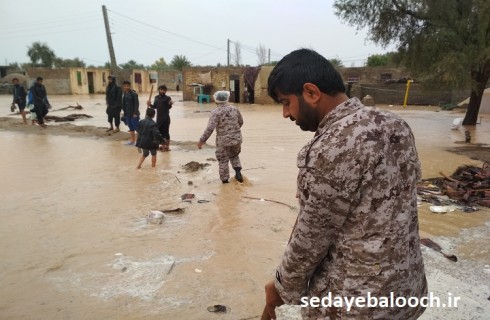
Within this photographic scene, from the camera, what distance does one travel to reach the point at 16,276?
147 inches

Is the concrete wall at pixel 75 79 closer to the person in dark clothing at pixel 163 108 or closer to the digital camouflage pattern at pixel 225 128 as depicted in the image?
the person in dark clothing at pixel 163 108

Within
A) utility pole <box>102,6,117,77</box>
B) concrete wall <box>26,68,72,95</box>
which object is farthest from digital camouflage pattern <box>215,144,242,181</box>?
concrete wall <box>26,68,72,95</box>

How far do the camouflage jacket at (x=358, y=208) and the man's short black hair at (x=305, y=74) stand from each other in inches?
3.6

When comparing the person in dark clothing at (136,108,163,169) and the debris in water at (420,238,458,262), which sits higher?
the person in dark clothing at (136,108,163,169)

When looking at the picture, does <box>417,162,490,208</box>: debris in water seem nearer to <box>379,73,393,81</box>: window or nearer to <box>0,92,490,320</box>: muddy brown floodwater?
<box>0,92,490,320</box>: muddy brown floodwater

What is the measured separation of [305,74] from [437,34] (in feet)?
42.0

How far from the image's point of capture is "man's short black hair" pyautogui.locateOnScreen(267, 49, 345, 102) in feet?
4.59

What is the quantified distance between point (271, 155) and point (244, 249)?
19.5 feet

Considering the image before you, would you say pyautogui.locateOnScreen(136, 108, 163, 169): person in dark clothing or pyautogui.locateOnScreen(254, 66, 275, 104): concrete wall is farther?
pyautogui.locateOnScreen(254, 66, 275, 104): concrete wall

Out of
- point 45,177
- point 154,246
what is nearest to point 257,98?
point 45,177

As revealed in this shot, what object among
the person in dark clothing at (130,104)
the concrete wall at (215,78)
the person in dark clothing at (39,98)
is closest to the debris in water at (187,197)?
the person in dark clothing at (130,104)

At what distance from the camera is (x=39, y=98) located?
13680 mm

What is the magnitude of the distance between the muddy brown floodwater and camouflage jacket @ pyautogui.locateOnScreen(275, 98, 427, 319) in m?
1.83

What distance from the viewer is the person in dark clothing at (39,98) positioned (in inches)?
529
